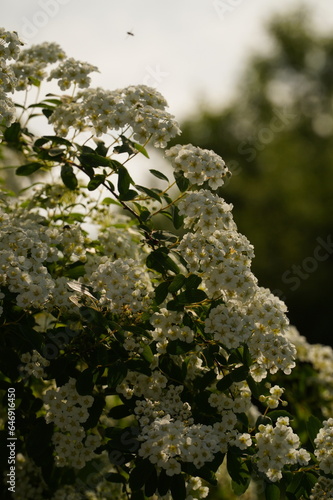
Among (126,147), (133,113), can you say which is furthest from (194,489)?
(133,113)

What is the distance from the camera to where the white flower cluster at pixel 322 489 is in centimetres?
263

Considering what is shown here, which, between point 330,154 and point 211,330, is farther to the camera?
point 330,154

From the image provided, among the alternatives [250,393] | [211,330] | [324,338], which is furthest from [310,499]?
[324,338]

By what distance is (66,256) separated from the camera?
3.38 meters

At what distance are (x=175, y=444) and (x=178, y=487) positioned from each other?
0.33 metres

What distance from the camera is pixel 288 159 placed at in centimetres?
2298

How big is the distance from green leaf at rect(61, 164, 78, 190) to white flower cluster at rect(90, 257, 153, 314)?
75 cm

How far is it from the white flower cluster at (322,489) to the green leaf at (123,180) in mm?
1453

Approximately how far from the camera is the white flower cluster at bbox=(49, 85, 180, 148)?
294 centimetres

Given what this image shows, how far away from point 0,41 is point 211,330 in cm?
155

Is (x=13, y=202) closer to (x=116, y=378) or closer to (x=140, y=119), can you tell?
(x=140, y=119)

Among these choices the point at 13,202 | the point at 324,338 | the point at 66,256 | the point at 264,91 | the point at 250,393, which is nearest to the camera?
the point at 250,393

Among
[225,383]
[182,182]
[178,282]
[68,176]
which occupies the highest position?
[182,182]

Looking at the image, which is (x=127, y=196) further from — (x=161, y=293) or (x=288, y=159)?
(x=288, y=159)
